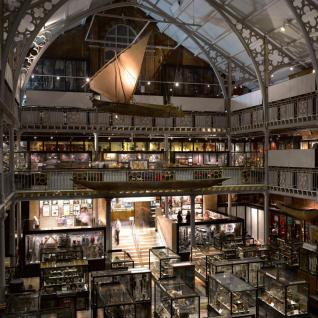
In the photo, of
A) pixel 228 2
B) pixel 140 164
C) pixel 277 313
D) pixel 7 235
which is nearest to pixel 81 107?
pixel 140 164

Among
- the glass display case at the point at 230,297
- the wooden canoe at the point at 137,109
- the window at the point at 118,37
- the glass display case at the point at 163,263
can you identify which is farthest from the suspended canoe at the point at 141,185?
the window at the point at 118,37

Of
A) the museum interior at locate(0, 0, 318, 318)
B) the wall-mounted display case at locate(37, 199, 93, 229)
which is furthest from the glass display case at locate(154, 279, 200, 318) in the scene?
the wall-mounted display case at locate(37, 199, 93, 229)

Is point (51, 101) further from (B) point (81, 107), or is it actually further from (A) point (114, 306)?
(A) point (114, 306)

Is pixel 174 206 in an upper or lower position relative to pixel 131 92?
lower

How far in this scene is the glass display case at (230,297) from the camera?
11000 mm

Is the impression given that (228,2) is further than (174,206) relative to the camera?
No

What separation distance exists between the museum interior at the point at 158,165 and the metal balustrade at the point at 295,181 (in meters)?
0.09

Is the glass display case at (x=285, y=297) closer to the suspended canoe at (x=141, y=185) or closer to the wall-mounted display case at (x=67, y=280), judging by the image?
the suspended canoe at (x=141, y=185)

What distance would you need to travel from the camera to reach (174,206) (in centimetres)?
2314

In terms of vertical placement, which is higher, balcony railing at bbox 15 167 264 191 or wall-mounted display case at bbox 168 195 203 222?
balcony railing at bbox 15 167 264 191

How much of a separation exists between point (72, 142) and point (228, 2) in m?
11.8

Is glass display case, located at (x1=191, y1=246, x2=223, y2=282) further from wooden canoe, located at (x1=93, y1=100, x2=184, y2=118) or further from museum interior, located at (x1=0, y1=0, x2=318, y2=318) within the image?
wooden canoe, located at (x1=93, y1=100, x2=184, y2=118)

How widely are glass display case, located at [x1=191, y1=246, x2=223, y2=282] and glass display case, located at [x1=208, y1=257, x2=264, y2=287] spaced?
49.7 inches

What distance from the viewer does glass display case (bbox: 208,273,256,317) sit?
1100cm
